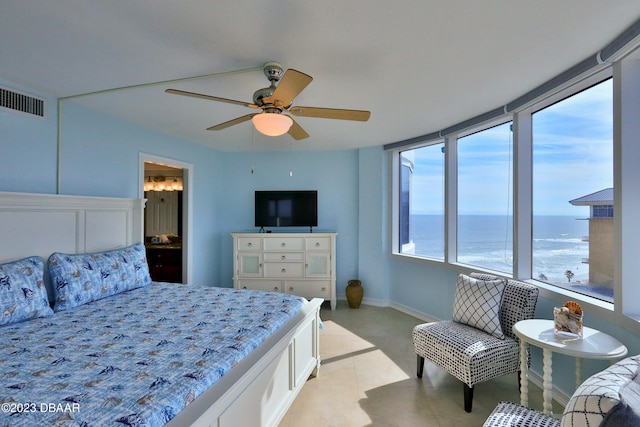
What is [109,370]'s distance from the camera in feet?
4.64

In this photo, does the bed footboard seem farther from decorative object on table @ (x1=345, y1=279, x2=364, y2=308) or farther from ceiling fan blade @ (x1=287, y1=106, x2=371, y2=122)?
decorative object on table @ (x1=345, y1=279, x2=364, y2=308)

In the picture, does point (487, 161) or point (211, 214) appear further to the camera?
point (211, 214)

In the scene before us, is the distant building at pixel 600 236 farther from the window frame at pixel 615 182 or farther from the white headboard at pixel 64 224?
the white headboard at pixel 64 224

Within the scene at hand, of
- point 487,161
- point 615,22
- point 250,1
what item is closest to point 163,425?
point 250,1

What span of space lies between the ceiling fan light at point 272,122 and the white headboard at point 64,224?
1860 millimetres

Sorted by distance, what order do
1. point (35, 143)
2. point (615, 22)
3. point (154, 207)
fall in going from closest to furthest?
1. point (615, 22)
2. point (35, 143)
3. point (154, 207)

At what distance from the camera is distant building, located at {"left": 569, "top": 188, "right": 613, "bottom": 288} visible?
2133mm

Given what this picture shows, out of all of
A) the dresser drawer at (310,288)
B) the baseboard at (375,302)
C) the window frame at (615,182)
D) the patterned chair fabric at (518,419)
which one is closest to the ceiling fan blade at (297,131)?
the window frame at (615,182)

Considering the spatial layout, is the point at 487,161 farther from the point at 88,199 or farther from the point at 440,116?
the point at 88,199

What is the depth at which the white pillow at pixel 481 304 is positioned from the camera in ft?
8.11

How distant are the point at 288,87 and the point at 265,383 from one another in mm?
1678

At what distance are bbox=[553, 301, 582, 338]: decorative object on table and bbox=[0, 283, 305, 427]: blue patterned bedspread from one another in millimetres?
1707

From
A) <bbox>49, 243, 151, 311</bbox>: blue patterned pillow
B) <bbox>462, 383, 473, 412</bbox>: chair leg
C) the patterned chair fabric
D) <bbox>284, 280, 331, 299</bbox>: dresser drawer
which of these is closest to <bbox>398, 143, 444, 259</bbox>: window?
Answer: <bbox>284, 280, 331, 299</bbox>: dresser drawer

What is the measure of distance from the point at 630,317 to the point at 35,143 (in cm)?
425
